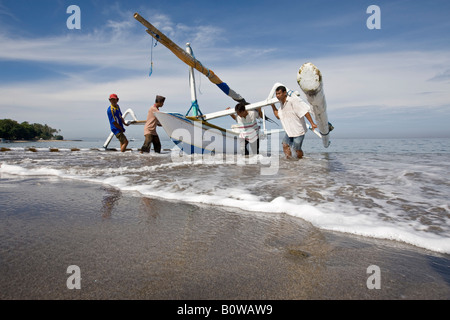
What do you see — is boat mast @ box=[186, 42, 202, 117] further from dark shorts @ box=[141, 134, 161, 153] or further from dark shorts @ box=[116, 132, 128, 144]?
dark shorts @ box=[116, 132, 128, 144]

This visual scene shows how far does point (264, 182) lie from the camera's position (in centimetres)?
458

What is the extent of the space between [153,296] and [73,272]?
1.80 ft

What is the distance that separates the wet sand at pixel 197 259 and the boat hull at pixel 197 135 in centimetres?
768

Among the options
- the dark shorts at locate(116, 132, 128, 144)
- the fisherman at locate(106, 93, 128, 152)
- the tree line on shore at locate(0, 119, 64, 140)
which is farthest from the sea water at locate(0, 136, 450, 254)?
the tree line on shore at locate(0, 119, 64, 140)

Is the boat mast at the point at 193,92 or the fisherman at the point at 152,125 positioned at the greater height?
the boat mast at the point at 193,92

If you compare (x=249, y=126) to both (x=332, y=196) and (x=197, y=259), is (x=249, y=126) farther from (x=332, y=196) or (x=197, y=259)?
(x=197, y=259)

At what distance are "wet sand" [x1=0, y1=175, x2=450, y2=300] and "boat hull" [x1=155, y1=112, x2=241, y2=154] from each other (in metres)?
7.68

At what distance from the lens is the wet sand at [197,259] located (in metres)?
1.36

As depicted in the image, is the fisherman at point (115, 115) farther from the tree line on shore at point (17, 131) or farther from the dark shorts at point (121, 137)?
the tree line on shore at point (17, 131)

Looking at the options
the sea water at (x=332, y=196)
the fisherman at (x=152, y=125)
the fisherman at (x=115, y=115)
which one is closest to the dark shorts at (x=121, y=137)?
the fisherman at (x=115, y=115)

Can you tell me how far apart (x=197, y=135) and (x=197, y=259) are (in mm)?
9447

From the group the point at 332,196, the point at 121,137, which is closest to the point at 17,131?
the point at 121,137

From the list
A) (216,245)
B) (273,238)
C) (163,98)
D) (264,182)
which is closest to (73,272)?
(216,245)
